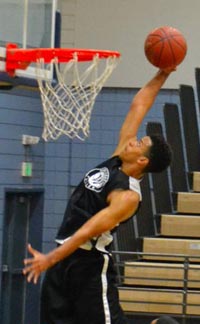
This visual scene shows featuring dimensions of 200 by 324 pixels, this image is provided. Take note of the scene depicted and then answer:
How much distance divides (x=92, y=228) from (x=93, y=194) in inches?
12.4

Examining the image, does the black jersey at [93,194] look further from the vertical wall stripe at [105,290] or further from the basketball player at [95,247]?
the vertical wall stripe at [105,290]

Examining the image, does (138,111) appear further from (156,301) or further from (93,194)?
(156,301)

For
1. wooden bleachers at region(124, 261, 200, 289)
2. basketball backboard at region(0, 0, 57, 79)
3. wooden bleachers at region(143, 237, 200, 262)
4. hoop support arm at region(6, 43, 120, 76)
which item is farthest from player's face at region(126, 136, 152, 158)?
wooden bleachers at region(143, 237, 200, 262)

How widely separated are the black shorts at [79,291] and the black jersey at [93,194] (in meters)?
0.11

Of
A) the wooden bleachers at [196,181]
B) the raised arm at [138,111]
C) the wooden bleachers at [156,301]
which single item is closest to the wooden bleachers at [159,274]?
the wooden bleachers at [156,301]

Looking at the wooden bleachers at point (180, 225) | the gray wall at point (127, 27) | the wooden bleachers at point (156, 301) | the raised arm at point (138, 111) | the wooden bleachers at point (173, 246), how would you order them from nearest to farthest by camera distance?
the raised arm at point (138, 111) → the wooden bleachers at point (156, 301) → the wooden bleachers at point (173, 246) → the wooden bleachers at point (180, 225) → the gray wall at point (127, 27)

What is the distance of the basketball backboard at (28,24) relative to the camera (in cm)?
671

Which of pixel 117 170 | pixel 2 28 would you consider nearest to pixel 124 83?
pixel 2 28

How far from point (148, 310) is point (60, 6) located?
13.3 feet

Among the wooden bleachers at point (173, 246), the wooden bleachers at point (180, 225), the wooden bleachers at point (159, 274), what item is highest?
the wooden bleachers at point (180, 225)

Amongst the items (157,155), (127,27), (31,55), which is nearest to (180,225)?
(127,27)

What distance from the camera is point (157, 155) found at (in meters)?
4.75

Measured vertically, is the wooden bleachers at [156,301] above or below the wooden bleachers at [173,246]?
below

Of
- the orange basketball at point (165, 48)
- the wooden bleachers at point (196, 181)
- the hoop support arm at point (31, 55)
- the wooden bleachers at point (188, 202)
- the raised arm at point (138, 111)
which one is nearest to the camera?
the raised arm at point (138, 111)
